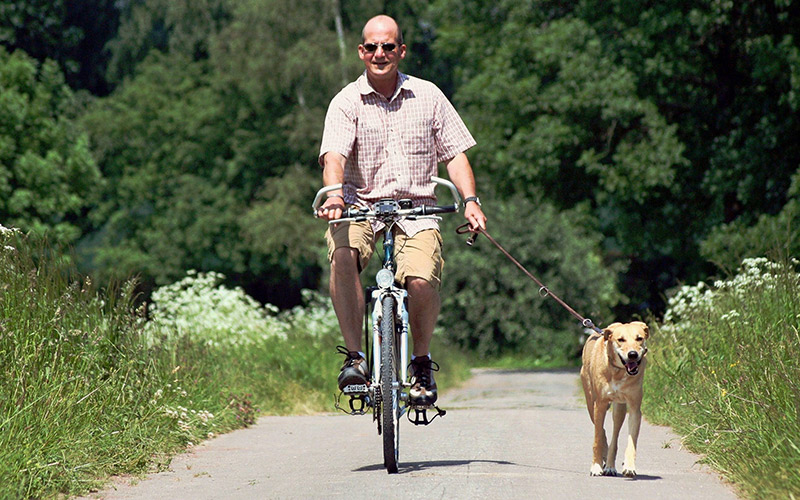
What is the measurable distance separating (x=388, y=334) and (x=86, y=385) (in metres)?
1.81

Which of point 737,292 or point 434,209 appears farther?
point 737,292

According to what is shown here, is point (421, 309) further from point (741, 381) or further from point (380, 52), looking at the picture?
point (741, 381)

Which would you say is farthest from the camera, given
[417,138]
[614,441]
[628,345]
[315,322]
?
[315,322]

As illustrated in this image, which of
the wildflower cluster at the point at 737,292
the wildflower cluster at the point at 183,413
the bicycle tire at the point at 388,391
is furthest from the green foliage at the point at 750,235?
the bicycle tire at the point at 388,391

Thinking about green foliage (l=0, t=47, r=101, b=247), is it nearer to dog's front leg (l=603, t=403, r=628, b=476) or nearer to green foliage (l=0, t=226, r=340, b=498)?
green foliage (l=0, t=226, r=340, b=498)

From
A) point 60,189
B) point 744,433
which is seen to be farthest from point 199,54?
point 744,433

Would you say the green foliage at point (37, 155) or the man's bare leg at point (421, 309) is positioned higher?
the green foliage at point (37, 155)

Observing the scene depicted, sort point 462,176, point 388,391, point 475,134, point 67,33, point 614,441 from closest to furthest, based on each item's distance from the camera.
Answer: point 388,391
point 614,441
point 462,176
point 475,134
point 67,33

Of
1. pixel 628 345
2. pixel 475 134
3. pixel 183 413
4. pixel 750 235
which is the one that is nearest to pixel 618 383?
pixel 628 345

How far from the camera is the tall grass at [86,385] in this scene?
594 centimetres

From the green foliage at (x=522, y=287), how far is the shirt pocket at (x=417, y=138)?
1049 inches

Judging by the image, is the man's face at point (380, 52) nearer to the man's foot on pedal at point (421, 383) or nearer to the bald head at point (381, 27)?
the bald head at point (381, 27)

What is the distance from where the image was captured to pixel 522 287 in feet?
112

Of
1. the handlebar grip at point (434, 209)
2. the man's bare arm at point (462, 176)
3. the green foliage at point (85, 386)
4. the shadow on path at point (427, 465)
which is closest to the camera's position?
the green foliage at point (85, 386)
